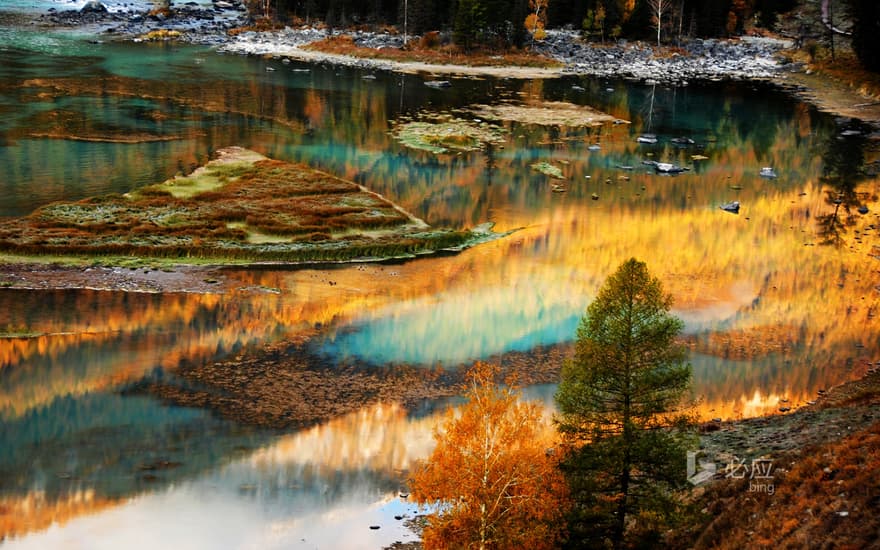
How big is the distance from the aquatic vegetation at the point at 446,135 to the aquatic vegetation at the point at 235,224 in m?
14.6

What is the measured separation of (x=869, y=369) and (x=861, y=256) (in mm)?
16345

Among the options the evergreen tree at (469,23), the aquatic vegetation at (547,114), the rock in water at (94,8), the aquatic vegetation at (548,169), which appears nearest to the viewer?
the aquatic vegetation at (548,169)

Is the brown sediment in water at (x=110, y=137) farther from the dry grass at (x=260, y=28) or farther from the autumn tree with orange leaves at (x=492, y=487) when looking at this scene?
the dry grass at (x=260, y=28)

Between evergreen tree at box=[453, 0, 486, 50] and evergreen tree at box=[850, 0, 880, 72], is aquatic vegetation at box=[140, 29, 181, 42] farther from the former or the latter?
evergreen tree at box=[850, 0, 880, 72]

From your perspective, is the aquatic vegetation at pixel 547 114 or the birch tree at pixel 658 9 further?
the birch tree at pixel 658 9

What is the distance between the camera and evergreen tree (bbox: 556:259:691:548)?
2270 centimetres

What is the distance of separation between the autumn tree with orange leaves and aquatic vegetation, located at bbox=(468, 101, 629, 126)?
223ft

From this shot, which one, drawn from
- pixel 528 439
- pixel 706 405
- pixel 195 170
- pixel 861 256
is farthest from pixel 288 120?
pixel 528 439

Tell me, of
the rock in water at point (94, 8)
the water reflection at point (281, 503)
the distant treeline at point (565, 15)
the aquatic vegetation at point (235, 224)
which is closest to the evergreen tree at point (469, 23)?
the distant treeline at point (565, 15)

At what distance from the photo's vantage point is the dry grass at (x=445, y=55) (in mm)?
125625

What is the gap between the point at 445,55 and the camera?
128 meters

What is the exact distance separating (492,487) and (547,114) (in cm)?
7518

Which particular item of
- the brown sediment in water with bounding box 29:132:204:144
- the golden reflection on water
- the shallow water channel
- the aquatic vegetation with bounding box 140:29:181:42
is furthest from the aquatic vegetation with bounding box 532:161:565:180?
the aquatic vegetation with bounding box 140:29:181:42

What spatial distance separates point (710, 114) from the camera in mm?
97312
